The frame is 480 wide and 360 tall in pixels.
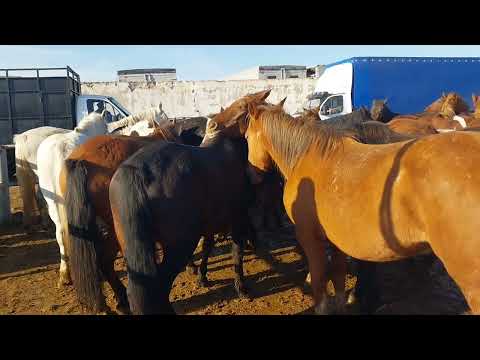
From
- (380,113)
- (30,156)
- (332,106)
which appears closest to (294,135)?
(380,113)

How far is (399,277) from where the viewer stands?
14.9 feet

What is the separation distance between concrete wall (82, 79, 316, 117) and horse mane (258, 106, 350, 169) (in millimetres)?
→ 15231

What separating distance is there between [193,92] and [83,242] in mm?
16265

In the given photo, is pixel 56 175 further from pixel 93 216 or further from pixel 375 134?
pixel 375 134

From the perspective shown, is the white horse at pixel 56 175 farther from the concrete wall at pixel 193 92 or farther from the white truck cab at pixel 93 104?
the concrete wall at pixel 193 92

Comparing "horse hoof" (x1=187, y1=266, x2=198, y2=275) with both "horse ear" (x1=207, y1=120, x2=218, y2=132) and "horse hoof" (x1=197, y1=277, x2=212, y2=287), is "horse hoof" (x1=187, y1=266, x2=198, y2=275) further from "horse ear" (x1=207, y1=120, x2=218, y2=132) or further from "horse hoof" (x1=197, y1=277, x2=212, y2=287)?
"horse ear" (x1=207, y1=120, x2=218, y2=132)

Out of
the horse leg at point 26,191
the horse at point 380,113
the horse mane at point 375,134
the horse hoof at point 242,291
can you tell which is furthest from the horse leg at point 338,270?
the horse leg at point 26,191

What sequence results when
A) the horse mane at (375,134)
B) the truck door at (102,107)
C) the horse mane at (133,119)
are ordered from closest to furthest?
the horse mane at (375,134)
the horse mane at (133,119)
the truck door at (102,107)

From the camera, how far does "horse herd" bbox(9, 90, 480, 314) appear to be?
2092 mm

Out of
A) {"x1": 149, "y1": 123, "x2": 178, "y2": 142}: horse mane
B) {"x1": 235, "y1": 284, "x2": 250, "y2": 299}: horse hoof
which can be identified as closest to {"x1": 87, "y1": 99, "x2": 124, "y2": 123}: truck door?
{"x1": 149, "y1": 123, "x2": 178, "y2": 142}: horse mane

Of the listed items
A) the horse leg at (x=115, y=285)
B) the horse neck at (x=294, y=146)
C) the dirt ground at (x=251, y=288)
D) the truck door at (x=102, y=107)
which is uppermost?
the truck door at (x=102, y=107)

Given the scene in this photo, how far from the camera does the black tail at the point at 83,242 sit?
137 inches

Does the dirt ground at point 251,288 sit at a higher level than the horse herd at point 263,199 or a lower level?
lower

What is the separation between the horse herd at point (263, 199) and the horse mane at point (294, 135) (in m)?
0.01
